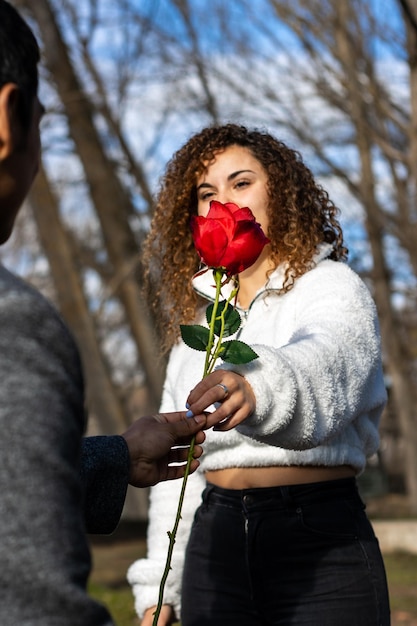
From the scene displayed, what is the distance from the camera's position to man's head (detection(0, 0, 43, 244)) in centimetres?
134

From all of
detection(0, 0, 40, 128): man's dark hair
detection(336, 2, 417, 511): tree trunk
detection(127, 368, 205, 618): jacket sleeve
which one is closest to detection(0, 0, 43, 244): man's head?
detection(0, 0, 40, 128): man's dark hair

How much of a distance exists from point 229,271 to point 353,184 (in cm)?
1271

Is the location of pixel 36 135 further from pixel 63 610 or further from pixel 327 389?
pixel 327 389

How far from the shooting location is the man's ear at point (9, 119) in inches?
52.1

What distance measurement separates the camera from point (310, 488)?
2482 mm

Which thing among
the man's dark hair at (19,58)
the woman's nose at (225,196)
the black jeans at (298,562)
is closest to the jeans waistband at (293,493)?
the black jeans at (298,562)

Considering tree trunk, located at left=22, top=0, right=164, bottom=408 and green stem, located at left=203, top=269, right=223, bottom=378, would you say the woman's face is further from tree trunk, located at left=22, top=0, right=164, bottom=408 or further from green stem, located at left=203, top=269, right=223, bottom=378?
tree trunk, located at left=22, top=0, right=164, bottom=408

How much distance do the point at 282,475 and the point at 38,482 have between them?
4.54ft

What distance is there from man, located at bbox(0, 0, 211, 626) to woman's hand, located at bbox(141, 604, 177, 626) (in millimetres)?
1482

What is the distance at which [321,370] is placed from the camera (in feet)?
7.07

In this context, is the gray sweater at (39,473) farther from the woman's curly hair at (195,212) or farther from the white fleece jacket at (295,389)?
the woman's curly hair at (195,212)

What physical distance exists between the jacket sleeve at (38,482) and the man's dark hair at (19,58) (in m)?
0.29

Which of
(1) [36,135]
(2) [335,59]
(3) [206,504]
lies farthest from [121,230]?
(1) [36,135]

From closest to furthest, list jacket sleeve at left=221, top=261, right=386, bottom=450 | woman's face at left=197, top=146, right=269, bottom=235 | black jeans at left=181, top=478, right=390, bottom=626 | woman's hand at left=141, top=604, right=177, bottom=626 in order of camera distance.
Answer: jacket sleeve at left=221, top=261, right=386, bottom=450, black jeans at left=181, top=478, right=390, bottom=626, woman's hand at left=141, top=604, right=177, bottom=626, woman's face at left=197, top=146, right=269, bottom=235
